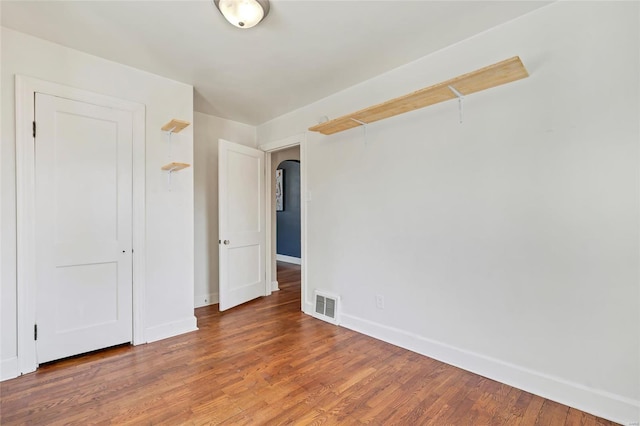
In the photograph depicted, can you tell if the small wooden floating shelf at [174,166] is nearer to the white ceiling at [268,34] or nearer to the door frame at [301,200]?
the white ceiling at [268,34]

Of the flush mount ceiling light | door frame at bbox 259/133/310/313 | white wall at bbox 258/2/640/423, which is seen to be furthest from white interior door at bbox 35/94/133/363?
white wall at bbox 258/2/640/423

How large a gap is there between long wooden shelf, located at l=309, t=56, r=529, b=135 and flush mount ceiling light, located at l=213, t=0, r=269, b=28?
1072mm

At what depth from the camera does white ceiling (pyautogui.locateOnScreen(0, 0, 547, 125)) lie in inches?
75.3

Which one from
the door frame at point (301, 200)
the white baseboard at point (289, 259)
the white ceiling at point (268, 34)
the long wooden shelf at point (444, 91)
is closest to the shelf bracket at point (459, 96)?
the long wooden shelf at point (444, 91)

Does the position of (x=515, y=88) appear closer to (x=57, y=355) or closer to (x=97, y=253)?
(x=97, y=253)

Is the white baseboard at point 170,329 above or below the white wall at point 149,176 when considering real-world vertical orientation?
below

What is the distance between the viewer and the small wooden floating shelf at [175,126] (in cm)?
264

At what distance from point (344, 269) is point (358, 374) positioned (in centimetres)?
115

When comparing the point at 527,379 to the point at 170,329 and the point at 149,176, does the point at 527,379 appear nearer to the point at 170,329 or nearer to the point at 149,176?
the point at 170,329

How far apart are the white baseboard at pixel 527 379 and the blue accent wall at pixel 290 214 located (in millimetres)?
4413

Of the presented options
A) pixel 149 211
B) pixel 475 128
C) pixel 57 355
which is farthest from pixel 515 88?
pixel 57 355

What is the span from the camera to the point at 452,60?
7.71ft

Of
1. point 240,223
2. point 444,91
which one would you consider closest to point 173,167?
Result: point 240,223

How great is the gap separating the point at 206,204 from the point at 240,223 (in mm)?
561
